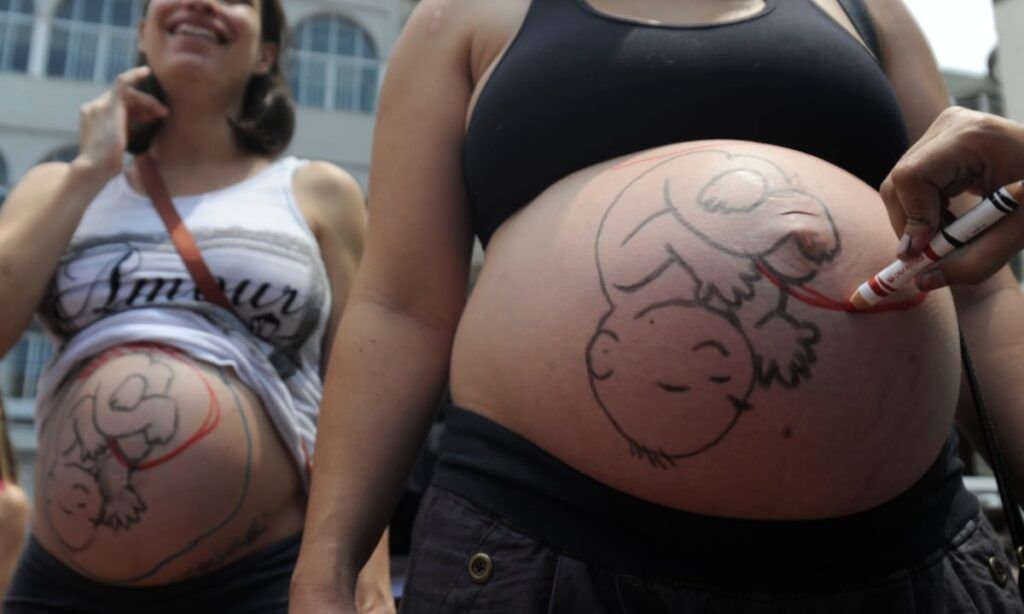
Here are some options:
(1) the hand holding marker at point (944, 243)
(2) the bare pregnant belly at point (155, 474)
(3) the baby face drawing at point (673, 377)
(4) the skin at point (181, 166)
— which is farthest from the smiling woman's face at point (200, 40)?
(1) the hand holding marker at point (944, 243)

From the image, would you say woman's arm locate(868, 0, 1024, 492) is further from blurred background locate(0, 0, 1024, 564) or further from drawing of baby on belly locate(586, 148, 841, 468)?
blurred background locate(0, 0, 1024, 564)

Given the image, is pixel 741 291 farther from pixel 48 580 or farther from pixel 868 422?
pixel 48 580

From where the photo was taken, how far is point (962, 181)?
2.26 ft

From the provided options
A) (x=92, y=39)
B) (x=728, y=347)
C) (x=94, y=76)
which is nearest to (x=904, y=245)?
(x=728, y=347)

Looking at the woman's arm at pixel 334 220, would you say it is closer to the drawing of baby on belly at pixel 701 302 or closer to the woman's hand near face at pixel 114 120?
the woman's hand near face at pixel 114 120

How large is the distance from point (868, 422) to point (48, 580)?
47.5 inches

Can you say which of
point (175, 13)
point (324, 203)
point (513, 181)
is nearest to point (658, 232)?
point (513, 181)

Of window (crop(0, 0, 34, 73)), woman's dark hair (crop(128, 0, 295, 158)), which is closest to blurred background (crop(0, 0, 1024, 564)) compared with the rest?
window (crop(0, 0, 34, 73))

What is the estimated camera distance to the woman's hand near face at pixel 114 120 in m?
1.62

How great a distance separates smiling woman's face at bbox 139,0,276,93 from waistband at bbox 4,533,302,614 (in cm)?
93

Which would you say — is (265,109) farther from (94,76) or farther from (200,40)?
(94,76)

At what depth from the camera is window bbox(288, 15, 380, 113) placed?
12.0 meters

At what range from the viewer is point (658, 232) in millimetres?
783

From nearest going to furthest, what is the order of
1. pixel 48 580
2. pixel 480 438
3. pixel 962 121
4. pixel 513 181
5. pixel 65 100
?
pixel 962 121 < pixel 480 438 < pixel 513 181 < pixel 48 580 < pixel 65 100
